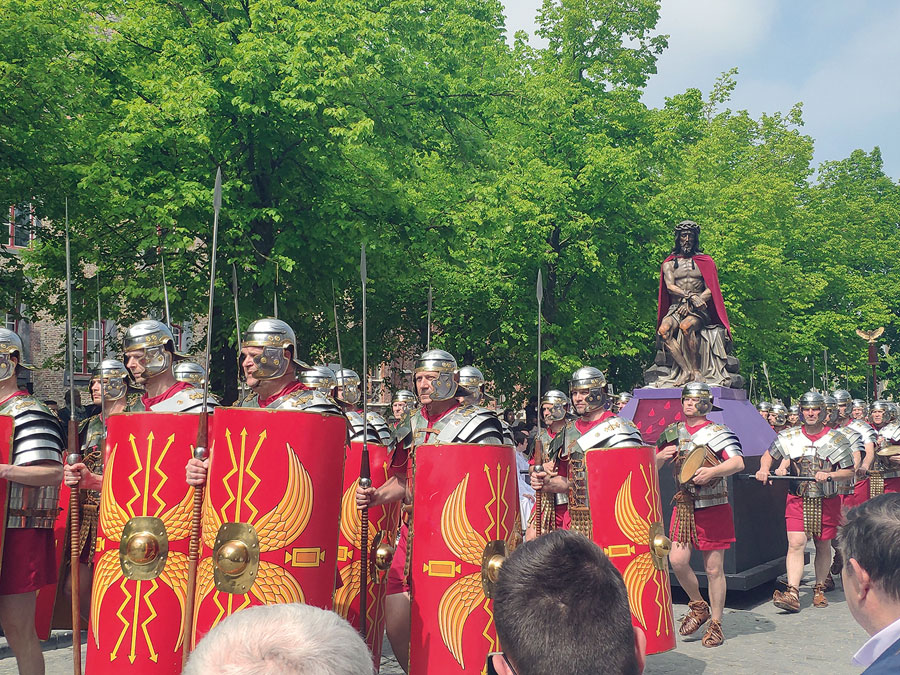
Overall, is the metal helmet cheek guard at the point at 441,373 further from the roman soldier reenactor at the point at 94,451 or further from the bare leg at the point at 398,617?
the roman soldier reenactor at the point at 94,451

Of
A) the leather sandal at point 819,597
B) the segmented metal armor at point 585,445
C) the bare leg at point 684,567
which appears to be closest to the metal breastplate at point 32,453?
the segmented metal armor at point 585,445

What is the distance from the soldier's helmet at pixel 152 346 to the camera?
17.9 ft

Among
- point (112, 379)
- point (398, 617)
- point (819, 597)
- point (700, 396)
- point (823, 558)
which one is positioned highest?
point (112, 379)

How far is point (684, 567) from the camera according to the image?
311 inches

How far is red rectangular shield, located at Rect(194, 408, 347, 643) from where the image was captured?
422 centimetres

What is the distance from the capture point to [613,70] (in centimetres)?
2348

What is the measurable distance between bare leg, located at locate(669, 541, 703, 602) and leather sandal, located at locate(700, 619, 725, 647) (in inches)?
13.9

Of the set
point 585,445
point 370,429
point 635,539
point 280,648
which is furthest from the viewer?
point 370,429

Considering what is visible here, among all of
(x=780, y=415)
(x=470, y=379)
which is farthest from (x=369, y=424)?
(x=780, y=415)

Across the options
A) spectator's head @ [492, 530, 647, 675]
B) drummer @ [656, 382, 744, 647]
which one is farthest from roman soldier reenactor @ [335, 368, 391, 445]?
spectator's head @ [492, 530, 647, 675]

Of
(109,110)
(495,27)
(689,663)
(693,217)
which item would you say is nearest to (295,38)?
(109,110)

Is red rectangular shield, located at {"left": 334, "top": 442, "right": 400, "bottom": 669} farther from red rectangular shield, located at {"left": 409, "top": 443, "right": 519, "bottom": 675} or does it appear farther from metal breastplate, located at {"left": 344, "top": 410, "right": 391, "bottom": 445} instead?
red rectangular shield, located at {"left": 409, "top": 443, "right": 519, "bottom": 675}

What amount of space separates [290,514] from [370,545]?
6.18 ft

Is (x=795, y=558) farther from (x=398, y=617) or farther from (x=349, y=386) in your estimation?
(x=398, y=617)
